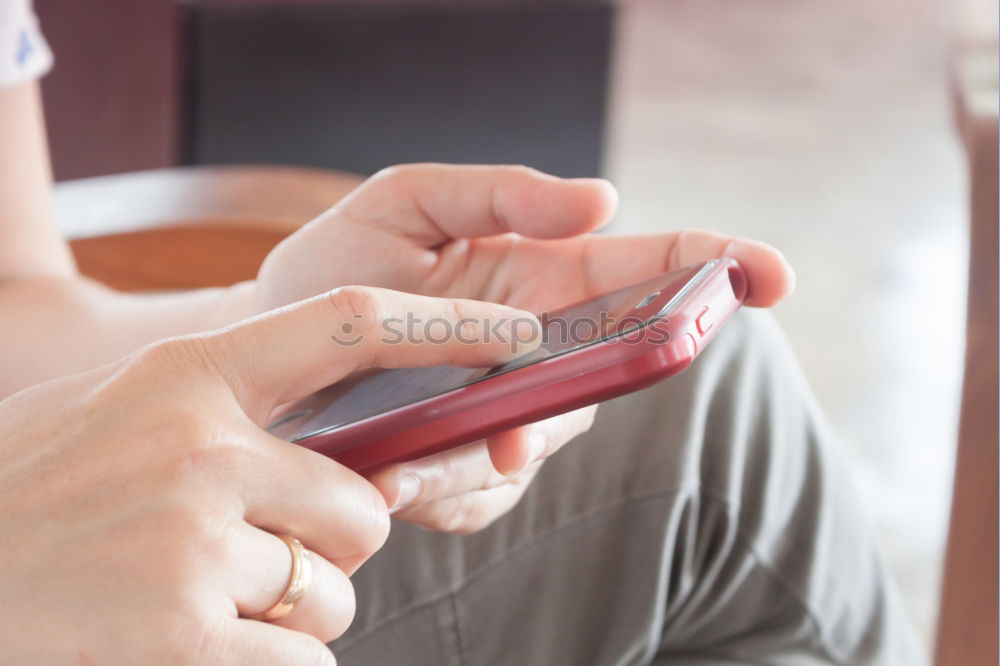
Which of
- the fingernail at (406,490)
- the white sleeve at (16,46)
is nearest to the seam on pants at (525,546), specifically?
the fingernail at (406,490)

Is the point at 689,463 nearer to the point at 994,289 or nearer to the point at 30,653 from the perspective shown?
the point at 994,289

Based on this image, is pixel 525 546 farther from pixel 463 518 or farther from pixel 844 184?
pixel 844 184

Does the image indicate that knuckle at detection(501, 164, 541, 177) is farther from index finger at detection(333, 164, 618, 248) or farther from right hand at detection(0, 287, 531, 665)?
right hand at detection(0, 287, 531, 665)

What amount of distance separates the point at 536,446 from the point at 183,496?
0.19 m

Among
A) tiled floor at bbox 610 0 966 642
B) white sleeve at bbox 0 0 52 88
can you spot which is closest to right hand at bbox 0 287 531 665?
white sleeve at bbox 0 0 52 88

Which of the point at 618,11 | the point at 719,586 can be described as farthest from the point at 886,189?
the point at 719,586

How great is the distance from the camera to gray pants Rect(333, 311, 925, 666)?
2.07 ft

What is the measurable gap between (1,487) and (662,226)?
6.28 ft

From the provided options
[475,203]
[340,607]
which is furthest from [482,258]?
[340,607]

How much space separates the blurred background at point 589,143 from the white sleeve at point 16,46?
25.5 inches

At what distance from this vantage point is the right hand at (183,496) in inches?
17.1

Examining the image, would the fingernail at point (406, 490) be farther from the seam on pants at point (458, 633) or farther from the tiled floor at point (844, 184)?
the tiled floor at point (844, 184)

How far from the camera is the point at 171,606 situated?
1.41 feet

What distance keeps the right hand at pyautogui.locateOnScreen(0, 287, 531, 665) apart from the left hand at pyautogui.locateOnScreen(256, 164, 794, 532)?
0.24ft
